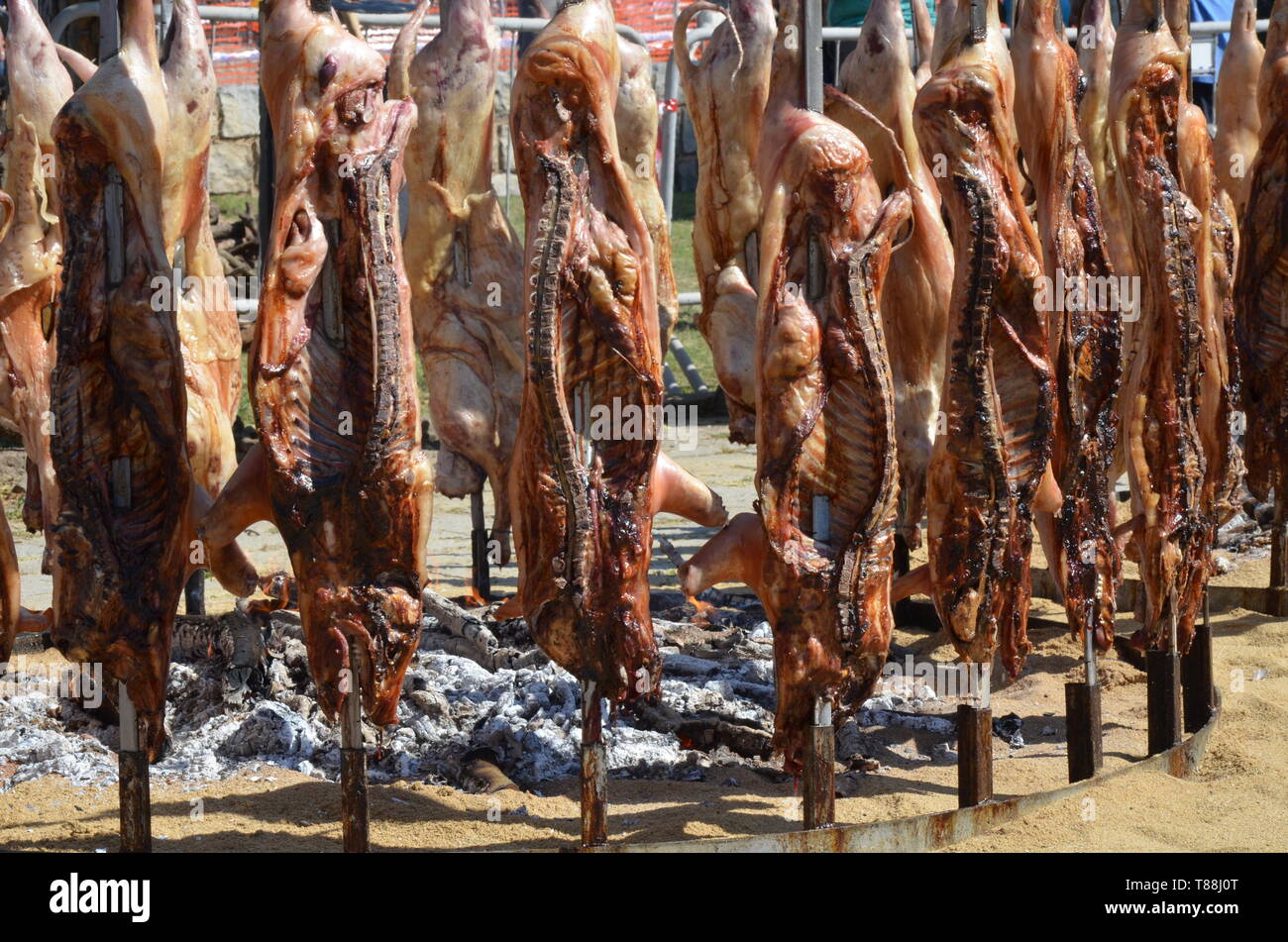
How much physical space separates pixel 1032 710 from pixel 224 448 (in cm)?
360

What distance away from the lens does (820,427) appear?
15.0ft

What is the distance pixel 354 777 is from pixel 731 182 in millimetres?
4116

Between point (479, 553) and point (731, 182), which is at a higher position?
point (731, 182)

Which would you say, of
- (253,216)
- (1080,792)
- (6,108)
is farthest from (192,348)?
(253,216)

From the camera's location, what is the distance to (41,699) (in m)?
6.39

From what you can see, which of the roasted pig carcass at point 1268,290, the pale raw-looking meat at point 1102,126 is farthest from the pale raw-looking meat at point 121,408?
the roasted pig carcass at point 1268,290

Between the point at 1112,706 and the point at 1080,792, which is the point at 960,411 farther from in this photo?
the point at 1112,706

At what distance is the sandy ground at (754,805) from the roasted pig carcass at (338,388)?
3.30 feet

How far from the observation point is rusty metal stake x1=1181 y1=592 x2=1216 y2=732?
6238mm

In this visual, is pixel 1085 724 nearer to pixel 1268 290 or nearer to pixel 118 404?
pixel 1268 290

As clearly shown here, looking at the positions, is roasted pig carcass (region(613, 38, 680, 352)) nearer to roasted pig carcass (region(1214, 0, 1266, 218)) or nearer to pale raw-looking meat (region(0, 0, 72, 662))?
pale raw-looking meat (region(0, 0, 72, 662))

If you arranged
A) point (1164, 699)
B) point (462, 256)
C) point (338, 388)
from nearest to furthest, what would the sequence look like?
point (338, 388) < point (1164, 699) < point (462, 256)

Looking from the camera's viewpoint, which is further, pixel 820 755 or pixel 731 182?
pixel 731 182

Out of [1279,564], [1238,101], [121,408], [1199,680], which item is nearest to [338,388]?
[121,408]
